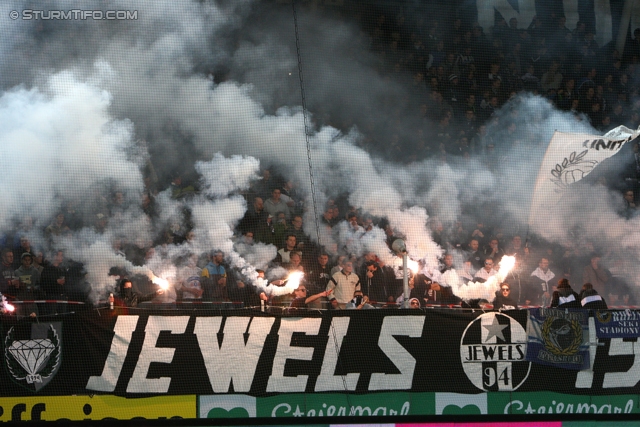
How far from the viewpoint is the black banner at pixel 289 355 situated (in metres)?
6.59

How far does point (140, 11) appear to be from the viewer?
9.62m

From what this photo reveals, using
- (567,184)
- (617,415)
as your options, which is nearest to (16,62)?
(567,184)

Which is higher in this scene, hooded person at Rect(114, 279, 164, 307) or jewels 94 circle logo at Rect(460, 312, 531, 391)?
hooded person at Rect(114, 279, 164, 307)

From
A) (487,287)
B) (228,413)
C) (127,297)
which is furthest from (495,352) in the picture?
(127,297)

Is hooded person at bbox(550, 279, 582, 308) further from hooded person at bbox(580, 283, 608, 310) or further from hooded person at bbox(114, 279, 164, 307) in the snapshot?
hooded person at bbox(114, 279, 164, 307)

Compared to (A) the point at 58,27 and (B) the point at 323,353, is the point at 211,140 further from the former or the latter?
(B) the point at 323,353

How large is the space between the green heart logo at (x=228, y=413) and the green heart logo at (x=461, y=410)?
1.80m

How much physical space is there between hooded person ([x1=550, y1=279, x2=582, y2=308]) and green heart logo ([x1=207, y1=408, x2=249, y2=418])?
3226mm

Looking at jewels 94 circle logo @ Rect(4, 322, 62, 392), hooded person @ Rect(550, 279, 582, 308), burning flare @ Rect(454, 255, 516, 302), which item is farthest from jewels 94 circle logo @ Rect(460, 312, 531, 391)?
jewels 94 circle logo @ Rect(4, 322, 62, 392)

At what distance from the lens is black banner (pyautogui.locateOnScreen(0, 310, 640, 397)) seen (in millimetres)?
6594

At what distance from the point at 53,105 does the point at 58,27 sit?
38.0 inches

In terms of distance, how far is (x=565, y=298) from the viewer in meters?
7.70

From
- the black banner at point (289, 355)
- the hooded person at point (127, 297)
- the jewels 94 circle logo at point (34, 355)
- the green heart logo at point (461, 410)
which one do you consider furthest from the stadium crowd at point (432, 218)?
the green heart logo at point (461, 410)

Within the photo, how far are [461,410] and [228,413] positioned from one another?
2098 millimetres
